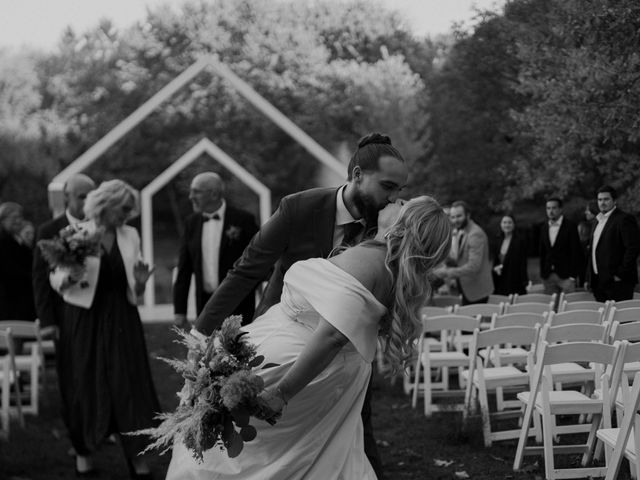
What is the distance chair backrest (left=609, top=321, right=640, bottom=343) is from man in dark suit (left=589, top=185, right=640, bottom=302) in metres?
4.14

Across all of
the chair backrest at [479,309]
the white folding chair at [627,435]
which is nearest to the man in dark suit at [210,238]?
the chair backrest at [479,309]

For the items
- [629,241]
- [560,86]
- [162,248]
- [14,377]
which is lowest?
[162,248]

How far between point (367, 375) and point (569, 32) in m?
6.97

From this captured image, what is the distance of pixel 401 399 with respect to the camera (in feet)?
36.6

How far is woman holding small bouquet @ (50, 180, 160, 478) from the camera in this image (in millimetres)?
7355

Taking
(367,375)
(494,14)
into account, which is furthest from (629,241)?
(367,375)

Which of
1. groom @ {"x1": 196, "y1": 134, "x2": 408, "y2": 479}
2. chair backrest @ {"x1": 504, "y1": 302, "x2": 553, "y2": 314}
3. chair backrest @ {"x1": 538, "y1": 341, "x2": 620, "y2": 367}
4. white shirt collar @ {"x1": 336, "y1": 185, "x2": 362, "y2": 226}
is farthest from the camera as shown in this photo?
chair backrest @ {"x1": 504, "y1": 302, "x2": 553, "y2": 314}

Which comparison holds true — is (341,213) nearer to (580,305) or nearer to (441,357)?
(441,357)

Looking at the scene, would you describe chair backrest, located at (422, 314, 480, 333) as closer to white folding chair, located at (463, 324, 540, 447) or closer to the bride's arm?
white folding chair, located at (463, 324, 540, 447)

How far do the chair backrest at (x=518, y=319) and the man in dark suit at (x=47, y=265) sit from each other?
11.3 feet

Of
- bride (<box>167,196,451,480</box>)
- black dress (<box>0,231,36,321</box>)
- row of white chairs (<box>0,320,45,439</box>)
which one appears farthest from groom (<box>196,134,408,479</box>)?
black dress (<box>0,231,36,321</box>)

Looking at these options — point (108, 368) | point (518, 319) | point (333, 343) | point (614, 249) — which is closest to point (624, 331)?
point (518, 319)

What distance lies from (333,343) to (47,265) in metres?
4.40

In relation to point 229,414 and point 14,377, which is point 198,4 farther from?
point 229,414
